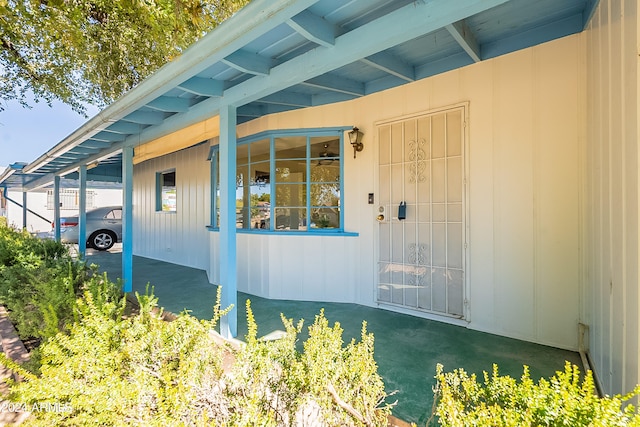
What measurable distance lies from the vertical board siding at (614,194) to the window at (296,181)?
2619 millimetres

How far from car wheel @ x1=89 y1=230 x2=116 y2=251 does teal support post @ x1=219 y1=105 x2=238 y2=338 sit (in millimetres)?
9168

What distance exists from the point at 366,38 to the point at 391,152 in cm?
195

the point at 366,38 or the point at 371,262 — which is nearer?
the point at 366,38

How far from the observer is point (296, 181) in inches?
181

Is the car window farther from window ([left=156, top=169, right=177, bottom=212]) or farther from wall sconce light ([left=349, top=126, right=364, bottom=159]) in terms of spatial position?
wall sconce light ([left=349, top=126, right=364, bottom=159])

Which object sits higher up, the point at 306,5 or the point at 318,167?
the point at 306,5

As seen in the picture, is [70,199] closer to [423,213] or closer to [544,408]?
[423,213]

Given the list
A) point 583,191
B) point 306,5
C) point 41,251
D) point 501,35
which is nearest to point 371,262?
point 583,191

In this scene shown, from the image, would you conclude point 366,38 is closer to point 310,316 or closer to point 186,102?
point 186,102

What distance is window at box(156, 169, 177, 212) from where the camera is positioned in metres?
8.31

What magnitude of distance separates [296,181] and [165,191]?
543cm

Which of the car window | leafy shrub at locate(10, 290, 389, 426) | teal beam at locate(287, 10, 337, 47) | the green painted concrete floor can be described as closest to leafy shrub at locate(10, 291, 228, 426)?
leafy shrub at locate(10, 290, 389, 426)

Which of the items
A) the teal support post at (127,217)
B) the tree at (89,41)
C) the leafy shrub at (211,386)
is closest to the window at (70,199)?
the tree at (89,41)

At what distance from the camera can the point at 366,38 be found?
2068 millimetres
